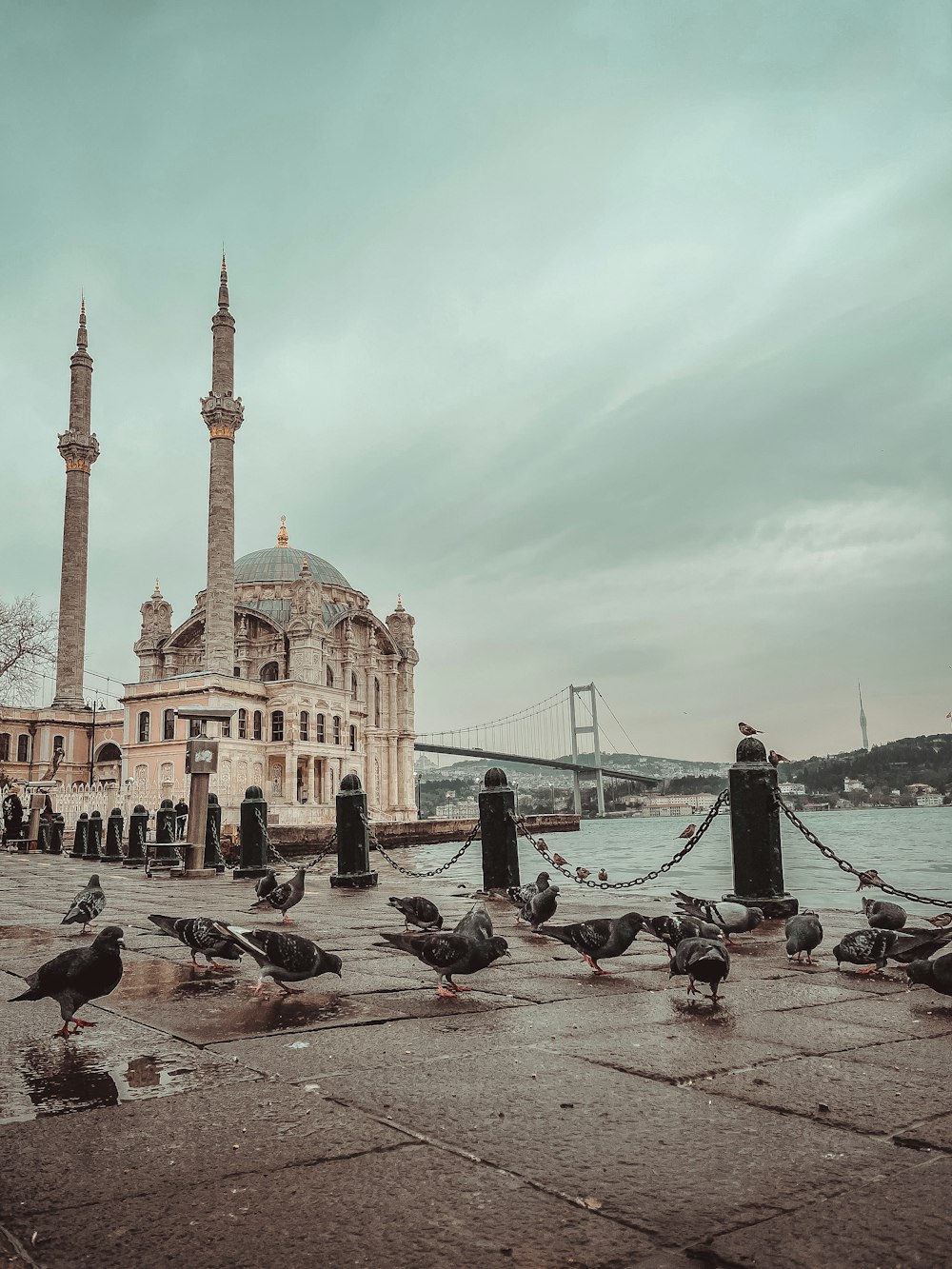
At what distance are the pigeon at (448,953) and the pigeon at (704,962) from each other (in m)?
0.80

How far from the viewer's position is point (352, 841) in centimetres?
997

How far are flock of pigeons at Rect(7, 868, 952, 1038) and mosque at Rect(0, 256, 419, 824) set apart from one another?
3072cm

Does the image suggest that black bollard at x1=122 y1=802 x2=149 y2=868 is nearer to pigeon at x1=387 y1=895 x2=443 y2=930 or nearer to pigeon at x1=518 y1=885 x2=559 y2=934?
pigeon at x1=387 y1=895 x2=443 y2=930

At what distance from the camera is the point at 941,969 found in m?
3.45

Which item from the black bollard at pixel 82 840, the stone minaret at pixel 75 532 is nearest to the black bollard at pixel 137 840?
the black bollard at pixel 82 840

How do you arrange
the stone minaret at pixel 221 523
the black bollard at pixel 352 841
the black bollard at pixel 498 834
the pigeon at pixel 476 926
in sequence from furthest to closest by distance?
the stone minaret at pixel 221 523 → the black bollard at pixel 352 841 → the black bollard at pixel 498 834 → the pigeon at pixel 476 926

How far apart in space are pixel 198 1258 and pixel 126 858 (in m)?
16.4

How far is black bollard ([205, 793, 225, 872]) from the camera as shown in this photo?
573 inches

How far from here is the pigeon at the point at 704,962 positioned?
3502 millimetres

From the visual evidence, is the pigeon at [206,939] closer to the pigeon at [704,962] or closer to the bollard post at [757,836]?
the pigeon at [704,962]

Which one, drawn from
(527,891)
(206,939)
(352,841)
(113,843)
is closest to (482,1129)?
(206,939)

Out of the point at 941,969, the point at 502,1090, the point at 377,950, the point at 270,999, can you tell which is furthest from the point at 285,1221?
the point at 377,950

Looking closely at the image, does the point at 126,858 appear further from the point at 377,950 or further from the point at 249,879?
the point at 377,950

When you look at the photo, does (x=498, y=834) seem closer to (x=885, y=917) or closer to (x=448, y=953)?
(x=885, y=917)
